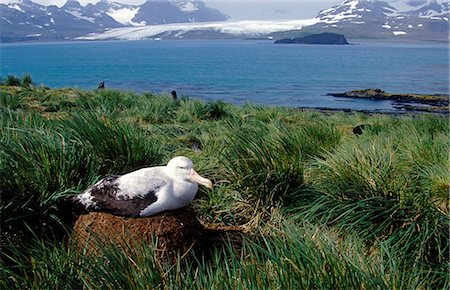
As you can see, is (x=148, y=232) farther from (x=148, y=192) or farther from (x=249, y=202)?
(x=249, y=202)

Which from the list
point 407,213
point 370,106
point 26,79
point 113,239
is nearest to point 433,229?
point 407,213

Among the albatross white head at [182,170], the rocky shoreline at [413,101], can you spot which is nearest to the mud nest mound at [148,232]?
the albatross white head at [182,170]

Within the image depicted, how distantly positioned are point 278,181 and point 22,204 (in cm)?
191

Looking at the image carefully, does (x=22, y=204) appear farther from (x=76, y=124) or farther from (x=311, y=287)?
(x=311, y=287)

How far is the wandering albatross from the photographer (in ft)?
11.3

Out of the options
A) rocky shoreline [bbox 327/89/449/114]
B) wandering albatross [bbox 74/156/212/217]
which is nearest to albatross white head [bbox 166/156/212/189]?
wandering albatross [bbox 74/156/212/217]

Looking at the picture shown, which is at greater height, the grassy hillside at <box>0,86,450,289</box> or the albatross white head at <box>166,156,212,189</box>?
the albatross white head at <box>166,156,212,189</box>

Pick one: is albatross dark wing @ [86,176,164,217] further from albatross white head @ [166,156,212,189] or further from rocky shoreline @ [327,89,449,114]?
rocky shoreline @ [327,89,449,114]

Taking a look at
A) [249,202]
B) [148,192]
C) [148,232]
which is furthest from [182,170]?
[249,202]

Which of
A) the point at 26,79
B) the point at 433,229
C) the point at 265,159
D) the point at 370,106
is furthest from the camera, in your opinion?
the point at 370,106

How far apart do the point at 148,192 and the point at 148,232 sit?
0.25 m

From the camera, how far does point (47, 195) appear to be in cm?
391

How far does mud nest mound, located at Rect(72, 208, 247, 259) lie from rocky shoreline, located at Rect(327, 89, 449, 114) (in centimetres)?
2215

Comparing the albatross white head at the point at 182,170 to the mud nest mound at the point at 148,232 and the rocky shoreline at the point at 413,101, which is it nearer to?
the mud nest mound at the point at 148,232
